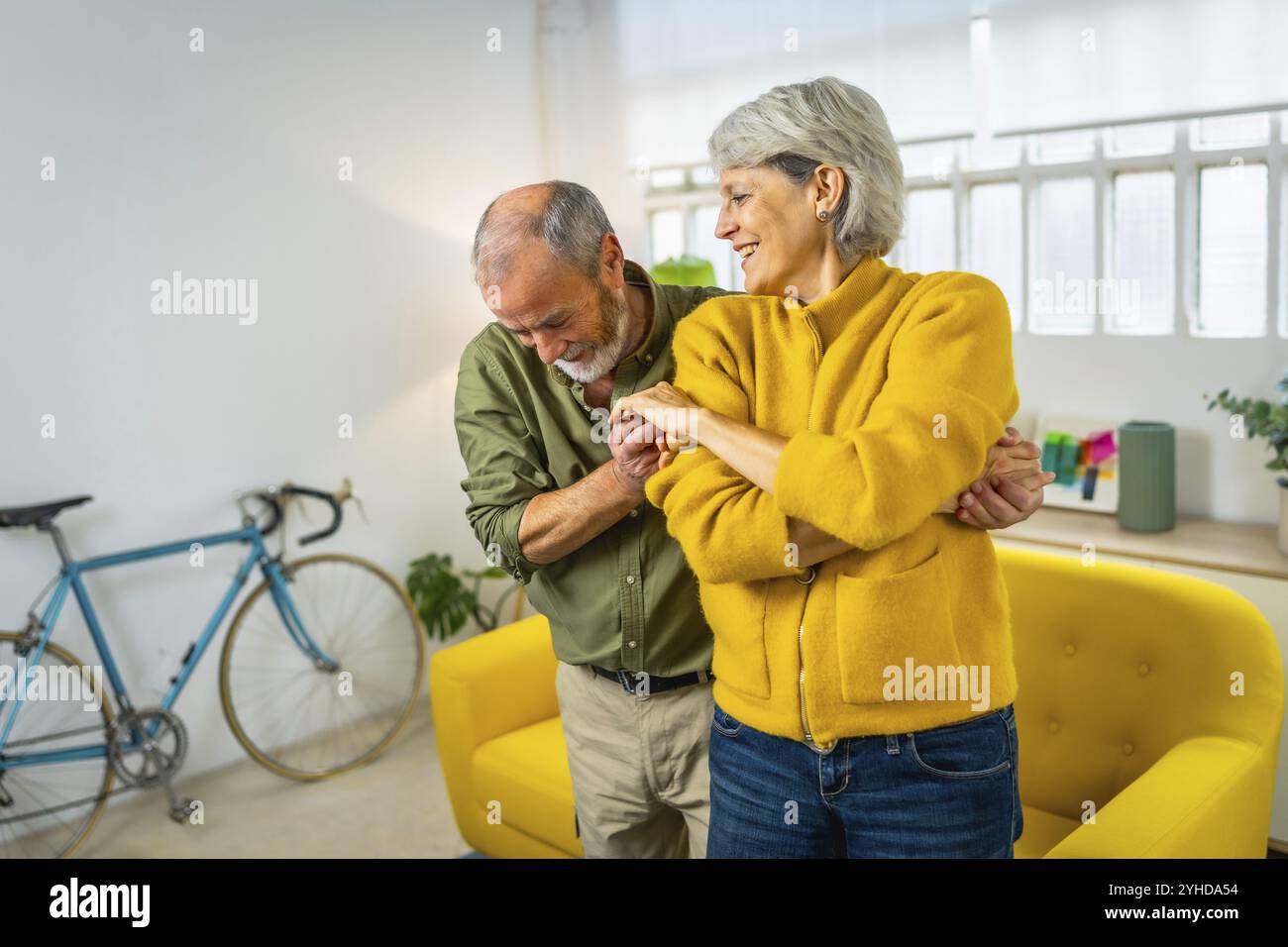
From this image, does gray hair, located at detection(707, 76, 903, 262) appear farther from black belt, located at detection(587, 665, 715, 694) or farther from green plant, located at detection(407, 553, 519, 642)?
green plant, located at detection(407, 553, 519, 642)

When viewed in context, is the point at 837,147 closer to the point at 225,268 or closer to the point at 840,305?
the point at 840,305

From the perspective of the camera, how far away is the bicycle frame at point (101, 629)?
10.7 ft

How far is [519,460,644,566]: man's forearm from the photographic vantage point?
4.97ft

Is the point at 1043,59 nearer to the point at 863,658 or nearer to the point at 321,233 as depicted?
the point at 321,233

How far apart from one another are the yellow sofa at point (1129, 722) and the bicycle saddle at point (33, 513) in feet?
4.98

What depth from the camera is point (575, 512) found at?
1548 mm

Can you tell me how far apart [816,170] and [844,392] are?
26 centimetres

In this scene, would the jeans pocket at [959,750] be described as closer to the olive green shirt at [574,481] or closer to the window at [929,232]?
the olive green shirt at [574,481]

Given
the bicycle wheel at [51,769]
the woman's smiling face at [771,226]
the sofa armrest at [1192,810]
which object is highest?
the woman's smiling face at [771,226]

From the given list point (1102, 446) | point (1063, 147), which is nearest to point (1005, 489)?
point (1102, 446)

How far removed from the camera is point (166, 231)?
3586 millimetres

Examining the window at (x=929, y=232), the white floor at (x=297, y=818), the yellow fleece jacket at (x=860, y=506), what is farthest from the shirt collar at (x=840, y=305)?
the window at (x=929, y=232)

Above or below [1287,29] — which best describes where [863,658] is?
below
